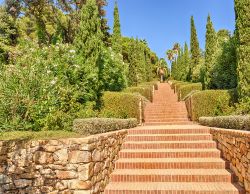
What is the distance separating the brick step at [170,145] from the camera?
809 cm

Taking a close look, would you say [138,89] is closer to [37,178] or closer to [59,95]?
[59,95]

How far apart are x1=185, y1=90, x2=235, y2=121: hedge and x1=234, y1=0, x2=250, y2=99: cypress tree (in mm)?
936

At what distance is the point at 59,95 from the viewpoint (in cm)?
929

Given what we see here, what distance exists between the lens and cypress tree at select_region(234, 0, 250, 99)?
1202 centimetres

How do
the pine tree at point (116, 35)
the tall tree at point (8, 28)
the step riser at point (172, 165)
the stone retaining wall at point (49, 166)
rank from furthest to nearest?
the pine tree at point (116, 35) < the tall tree at point (8, 28) < the step riser at point (172, 165) < the stone retaining wall at point (49, 166)

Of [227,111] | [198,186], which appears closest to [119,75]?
[227,111]

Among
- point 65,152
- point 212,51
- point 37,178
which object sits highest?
point 212,51

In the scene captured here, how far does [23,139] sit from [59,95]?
403 centimetres

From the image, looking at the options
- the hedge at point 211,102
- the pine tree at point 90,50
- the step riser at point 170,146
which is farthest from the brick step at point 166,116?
the step riser at point 170,146

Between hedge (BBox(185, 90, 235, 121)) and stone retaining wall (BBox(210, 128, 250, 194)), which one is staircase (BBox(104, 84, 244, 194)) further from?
hedge (BBox(185, 90, 235, 121))

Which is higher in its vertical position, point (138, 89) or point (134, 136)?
point (138, 89)

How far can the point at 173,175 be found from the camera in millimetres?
6555

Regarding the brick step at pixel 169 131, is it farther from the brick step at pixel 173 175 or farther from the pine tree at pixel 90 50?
the pine tree at pixel 90 50

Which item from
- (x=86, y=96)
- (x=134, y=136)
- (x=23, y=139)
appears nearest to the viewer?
(x=23, y=139)
